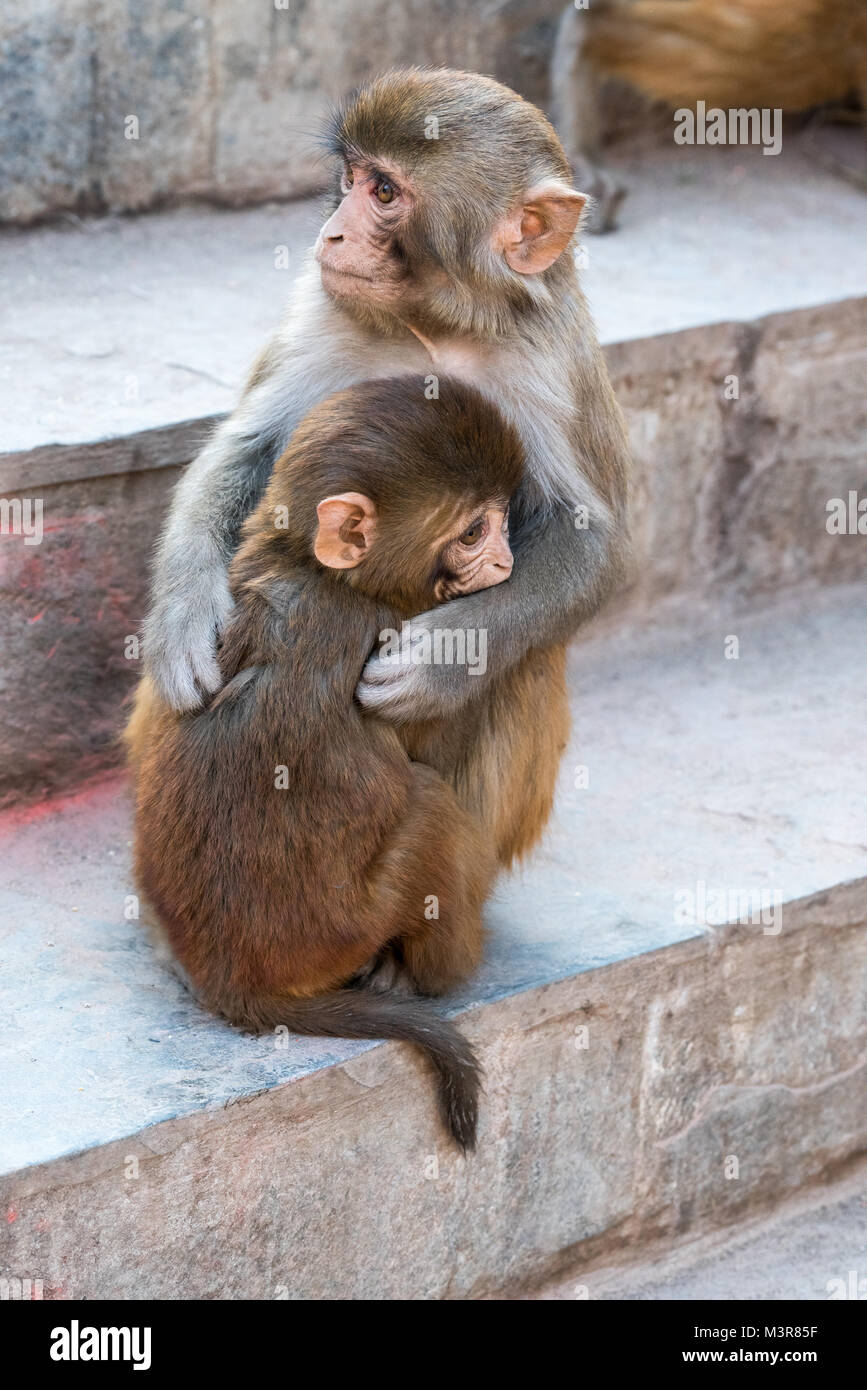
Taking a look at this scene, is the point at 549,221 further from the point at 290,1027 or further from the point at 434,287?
the point at 290,1027

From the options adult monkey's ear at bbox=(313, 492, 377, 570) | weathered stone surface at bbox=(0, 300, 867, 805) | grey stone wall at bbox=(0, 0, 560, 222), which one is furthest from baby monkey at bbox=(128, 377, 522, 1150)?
grey stone wall at bbox=(0, 0, 560, 222)

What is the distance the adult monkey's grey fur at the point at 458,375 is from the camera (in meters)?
3.47

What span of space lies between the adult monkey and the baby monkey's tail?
0.45 meters

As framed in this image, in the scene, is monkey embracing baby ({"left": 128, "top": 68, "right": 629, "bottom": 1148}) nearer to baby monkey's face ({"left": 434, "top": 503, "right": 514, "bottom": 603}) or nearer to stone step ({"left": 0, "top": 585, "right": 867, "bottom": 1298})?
baby monkey's face ({"left": 434, "top": 503, "right": 514, "bottom": 603})

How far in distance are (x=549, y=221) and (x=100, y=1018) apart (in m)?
1.80

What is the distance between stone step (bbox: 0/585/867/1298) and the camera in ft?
10.9

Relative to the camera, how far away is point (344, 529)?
3129 millimetres

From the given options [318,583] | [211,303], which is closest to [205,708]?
[318,583]

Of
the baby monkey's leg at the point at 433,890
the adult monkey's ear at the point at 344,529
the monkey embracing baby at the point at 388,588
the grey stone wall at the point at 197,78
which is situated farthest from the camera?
the grey stone wall at the point at 197,78

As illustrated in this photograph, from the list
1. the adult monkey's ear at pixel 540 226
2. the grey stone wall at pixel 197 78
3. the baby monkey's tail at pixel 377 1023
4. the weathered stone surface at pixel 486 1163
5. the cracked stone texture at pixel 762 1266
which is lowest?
the cracked stone texture at pixel 762 1266

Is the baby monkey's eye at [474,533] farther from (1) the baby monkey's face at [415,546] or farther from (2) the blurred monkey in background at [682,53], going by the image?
(2) the blurred monkey in background at [682,53]

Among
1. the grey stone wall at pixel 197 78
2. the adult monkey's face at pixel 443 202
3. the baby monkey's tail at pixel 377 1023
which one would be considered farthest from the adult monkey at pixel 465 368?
the grey stone wall at pixel 197 78

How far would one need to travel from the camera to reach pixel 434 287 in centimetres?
357

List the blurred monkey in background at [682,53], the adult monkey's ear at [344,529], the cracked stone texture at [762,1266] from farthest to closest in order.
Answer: the blurred monkey in background at [682,53] → the cracked stone texture at [762,1266] → the adult monkey's ear at [344,529]
